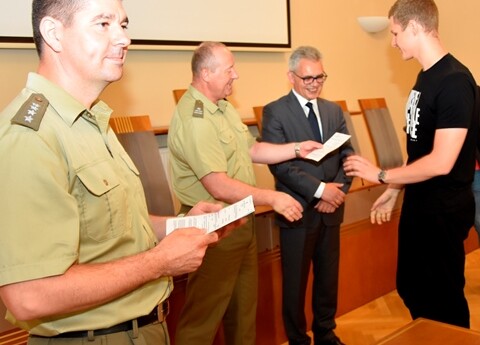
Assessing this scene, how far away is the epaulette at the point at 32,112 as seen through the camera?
1.11 meters

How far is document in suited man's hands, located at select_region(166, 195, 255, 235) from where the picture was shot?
1.44m

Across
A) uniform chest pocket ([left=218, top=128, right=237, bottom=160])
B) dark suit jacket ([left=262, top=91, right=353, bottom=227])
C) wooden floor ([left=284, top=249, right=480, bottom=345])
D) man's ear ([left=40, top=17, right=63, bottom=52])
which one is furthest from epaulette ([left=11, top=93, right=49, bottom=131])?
wooden floor ([left=284, top=249, right=480, bottom=345])

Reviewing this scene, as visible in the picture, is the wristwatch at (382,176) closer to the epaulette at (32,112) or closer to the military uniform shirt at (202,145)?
the military uniform shirt at (202,145)

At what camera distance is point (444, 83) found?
6.84ft

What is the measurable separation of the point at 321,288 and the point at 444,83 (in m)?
1.35

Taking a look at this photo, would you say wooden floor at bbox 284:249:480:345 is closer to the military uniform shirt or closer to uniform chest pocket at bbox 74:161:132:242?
the military uniform shirt

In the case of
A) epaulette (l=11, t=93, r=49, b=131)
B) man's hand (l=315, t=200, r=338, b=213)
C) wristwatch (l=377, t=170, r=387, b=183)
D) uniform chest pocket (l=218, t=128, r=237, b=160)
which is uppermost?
uniform chest pocket (l=218, t=128, r=237, b=160)

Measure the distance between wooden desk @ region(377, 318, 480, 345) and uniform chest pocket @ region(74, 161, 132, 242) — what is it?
3.07 ft

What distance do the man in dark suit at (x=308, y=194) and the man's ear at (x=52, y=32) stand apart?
1656 mm

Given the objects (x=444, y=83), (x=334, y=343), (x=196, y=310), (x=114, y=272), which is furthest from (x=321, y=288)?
(x=114, y=272)

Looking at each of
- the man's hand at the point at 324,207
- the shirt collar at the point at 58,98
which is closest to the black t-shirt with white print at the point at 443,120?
the man's hand at the point at 324,207

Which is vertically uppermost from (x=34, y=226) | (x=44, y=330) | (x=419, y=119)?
(x=419, y=119)

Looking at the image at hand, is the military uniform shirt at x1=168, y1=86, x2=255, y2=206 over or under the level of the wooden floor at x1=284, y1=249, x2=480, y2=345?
over

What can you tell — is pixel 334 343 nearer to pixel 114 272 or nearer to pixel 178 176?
pixel 178 176
